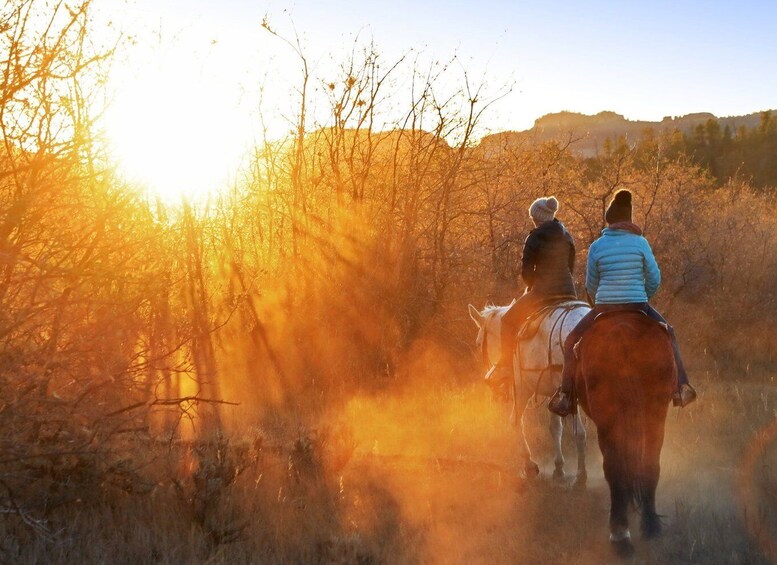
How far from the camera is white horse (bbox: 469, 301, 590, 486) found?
788 cm

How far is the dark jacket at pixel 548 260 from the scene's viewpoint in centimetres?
844

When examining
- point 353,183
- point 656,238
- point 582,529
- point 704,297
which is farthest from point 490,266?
point 582,529

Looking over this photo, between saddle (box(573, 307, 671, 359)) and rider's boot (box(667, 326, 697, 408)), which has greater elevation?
saddle (box(573, 307, 671, 359))

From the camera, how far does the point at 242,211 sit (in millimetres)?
14852

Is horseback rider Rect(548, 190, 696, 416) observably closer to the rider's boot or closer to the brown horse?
the rider's boot

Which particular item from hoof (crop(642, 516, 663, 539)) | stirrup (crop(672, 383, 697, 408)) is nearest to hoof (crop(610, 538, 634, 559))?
hoof (crop(642, 516, 663, 539))

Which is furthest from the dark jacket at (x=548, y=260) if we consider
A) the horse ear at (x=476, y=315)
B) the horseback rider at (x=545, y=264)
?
the horse ear at (x=476, y=315)

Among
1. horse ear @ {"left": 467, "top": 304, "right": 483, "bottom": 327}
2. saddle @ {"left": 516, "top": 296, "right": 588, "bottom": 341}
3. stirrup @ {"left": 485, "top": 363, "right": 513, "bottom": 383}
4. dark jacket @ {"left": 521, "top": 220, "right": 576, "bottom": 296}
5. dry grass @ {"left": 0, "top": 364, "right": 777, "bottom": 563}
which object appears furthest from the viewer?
horse ear @ {"left": 467, "top": 304, "right": 483, "bottom": 327}

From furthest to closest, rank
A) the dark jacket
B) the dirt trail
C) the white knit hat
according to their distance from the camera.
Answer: the white knit hat, the dark jacket, the dirt trail

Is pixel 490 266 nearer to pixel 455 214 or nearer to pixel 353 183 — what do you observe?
pixel 455 214

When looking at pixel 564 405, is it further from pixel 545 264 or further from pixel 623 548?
pixel 545 264

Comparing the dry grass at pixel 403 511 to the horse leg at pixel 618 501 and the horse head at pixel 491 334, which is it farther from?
the horse head at pixel 491 334

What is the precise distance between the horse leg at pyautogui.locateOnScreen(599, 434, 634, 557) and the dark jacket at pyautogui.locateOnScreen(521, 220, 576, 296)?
239 centimetres

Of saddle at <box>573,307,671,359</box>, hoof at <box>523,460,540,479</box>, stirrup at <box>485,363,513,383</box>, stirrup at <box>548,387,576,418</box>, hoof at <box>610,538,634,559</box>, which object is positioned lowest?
hoof at <box>523,460,540,479</box>
